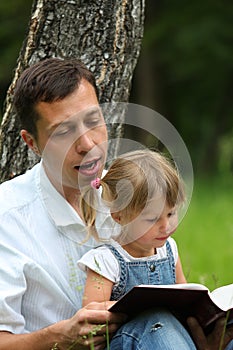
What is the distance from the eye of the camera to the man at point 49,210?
362 centimetres

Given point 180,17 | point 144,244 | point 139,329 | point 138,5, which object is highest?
point 180,17

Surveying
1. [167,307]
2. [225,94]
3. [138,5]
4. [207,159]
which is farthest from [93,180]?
[225,94]

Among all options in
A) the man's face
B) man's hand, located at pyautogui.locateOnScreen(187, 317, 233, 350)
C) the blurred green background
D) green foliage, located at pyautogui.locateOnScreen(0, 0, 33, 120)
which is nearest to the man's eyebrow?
the man's face

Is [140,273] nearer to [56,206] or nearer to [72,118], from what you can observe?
[56,206]

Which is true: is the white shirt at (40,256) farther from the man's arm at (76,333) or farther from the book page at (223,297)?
the book page at (223,297)

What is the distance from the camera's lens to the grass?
760cm

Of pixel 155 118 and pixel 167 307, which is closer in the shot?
pixel 167 307

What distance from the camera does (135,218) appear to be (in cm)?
359

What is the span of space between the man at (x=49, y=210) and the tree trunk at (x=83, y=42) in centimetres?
82

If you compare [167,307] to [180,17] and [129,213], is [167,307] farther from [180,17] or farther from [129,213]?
[180,17]

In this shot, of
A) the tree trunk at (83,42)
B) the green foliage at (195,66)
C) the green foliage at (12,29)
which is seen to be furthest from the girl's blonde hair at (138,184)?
the green foliage at (12,29)

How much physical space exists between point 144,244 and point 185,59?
15.3 m

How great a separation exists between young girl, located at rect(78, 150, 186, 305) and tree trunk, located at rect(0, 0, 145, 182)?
37.7 inches

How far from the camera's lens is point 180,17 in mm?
17922
